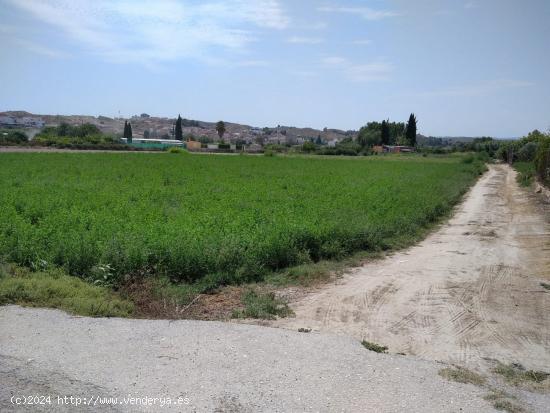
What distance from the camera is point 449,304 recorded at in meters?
8.56

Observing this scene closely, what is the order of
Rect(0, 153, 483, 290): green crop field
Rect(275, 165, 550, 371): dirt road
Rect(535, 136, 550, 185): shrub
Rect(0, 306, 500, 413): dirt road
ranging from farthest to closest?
Rect(535, 136, 550, 185): shrub < Rect(0, 153, 483, 290): green crop field < Rect(275, 165, 550, 371): dirt road < Rect(0, 306, 500, 413): dirt road

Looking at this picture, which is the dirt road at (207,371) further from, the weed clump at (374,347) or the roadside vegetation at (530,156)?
the roadside vegetation at (530,156)

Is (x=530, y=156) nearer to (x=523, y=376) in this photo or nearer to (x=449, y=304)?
(x=449, y=304)

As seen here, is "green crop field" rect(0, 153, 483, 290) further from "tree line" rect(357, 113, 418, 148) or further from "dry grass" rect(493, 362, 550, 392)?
"tree line" rect(357, 113, 418, 148)

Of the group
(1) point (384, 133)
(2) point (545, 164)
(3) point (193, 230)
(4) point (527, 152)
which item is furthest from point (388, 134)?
(3) point (193, 230)

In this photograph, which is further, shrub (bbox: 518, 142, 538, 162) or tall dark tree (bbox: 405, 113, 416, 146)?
tall dark tree (bbox: 405, 113, 416, 146)

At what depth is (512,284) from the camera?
10.0m

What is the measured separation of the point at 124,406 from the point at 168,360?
1.03m

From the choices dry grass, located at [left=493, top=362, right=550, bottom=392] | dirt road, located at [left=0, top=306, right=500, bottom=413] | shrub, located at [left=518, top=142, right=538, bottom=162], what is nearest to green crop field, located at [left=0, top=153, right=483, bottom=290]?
dirt road, located at [left=0, top=306, right=500, bottom=413]

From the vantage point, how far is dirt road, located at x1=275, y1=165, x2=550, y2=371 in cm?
673

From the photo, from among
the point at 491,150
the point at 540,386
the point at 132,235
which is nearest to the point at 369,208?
the point at 132,235

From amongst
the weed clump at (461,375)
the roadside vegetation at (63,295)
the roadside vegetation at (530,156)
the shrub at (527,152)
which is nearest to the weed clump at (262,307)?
the roadside vegetation at (63,295)

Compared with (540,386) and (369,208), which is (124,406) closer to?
(540,386)

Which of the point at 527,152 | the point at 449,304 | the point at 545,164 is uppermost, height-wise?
the point at 527,152
